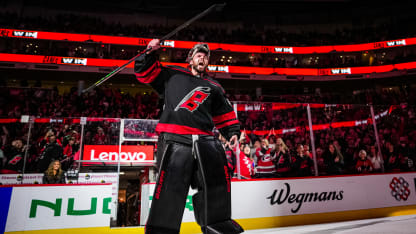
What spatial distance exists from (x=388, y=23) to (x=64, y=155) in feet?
88.2

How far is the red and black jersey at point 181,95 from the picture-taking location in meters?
2.04

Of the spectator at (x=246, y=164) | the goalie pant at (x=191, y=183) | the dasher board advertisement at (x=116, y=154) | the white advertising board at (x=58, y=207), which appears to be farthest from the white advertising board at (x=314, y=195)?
the goalie pant at (x=191, y=183)

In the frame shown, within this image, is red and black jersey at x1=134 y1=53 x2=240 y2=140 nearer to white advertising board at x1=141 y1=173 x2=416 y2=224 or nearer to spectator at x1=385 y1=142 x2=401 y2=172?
white advertising board at x1=141 y1=173 x2=416 y2=224

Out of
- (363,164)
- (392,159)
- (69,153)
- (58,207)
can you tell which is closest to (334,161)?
(363,164)

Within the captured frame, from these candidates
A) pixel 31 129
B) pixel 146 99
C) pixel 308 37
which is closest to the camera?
pixel 31 129

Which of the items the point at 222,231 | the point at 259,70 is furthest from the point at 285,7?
the point at 222,231

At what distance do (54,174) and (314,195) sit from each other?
6.05m

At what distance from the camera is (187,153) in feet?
6.48

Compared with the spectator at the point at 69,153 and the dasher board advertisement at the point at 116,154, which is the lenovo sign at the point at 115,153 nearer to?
the dasher board advertisement at the point at 116,154

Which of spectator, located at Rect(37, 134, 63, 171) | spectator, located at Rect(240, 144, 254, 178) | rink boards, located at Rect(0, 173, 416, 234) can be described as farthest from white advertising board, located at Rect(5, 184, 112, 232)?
spectator, located at Rect(37, 134, 63, 171)

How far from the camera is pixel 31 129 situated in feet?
22.4

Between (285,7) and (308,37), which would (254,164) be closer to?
Answer: (308,37)

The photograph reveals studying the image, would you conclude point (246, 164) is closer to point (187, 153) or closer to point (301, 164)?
point (301, 164)

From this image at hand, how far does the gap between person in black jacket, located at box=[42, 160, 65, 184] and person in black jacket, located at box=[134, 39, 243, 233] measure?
5342 mm
